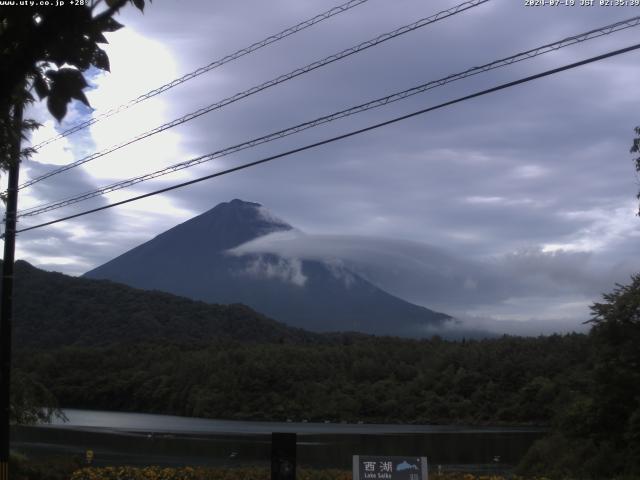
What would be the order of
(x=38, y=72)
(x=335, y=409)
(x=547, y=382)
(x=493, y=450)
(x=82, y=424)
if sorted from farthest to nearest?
(x=335, y=409), (x=547, y=382), (x=82, y=424), (x=493, y=450), (x=38, y=72)

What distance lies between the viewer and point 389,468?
12.2m

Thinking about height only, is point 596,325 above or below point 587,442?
above

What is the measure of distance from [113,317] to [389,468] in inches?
5212

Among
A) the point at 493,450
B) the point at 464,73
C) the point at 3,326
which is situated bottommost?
the point at 493,450

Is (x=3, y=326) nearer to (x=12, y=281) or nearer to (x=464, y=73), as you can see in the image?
(x=12, y=281)

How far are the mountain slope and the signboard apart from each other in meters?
109

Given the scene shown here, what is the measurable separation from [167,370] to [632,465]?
87.3 m

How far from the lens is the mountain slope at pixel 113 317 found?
124938 mm

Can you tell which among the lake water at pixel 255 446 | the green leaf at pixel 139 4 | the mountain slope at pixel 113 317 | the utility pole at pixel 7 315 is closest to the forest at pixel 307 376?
the mountain slope at pixel 113 317

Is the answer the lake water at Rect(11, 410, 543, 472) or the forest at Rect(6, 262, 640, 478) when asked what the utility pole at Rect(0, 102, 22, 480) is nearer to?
the lake water at Rect(11, 410, 543, 472)

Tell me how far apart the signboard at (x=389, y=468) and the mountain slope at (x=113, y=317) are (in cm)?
10879

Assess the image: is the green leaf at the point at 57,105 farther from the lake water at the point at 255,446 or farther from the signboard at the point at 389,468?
the lake water at the point at 255,446

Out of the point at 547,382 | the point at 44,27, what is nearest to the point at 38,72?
the point at 44,27

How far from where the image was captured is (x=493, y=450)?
54.0 m
